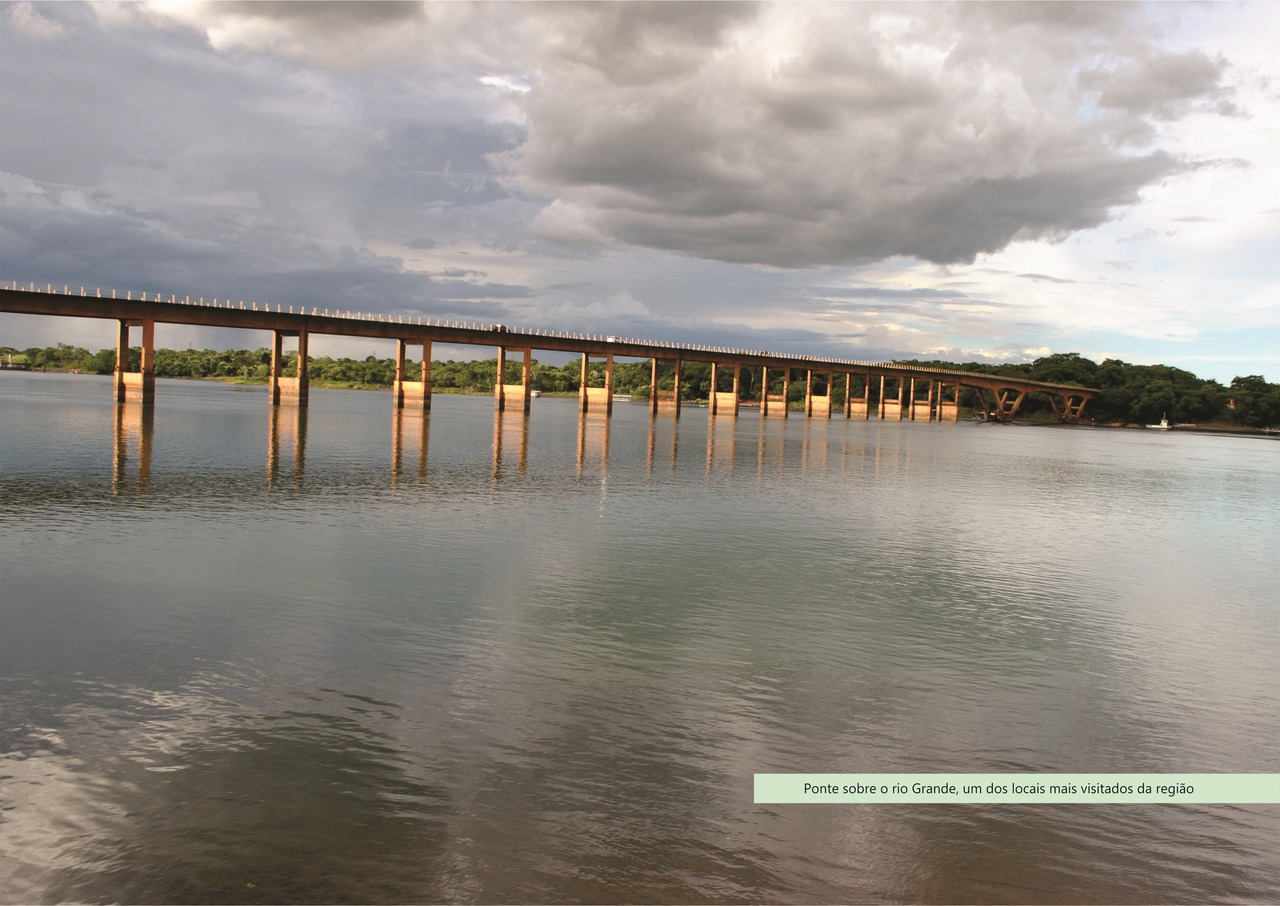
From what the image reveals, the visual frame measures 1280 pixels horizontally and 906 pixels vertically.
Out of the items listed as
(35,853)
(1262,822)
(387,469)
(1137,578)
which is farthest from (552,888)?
(387,469)

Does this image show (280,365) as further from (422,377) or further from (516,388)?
(516,388)

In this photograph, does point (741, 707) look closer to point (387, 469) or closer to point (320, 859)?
point (320, 859)

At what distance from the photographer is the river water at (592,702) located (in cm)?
913

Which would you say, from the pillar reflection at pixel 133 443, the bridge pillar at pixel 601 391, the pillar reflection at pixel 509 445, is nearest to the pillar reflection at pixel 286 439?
the pillar reflection at pixel 133 443

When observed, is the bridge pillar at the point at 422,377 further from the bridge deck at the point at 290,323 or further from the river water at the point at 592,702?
the river water at the point at 592,702

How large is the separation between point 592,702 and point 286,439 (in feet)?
197

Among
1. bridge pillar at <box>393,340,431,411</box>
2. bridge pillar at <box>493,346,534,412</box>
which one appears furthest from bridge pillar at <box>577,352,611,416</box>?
bridge pillar at <box>393,340,431,411</box>

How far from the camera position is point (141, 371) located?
Answer: 105 m

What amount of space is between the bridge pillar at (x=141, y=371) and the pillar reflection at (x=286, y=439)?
13.7 metres

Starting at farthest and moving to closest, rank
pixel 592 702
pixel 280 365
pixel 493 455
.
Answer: pixel 280 365 → pixel 493 455 → pixel 592 702

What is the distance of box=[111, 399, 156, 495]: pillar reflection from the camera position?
3919cm

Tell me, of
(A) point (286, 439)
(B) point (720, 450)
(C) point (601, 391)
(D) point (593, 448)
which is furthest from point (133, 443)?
(C) point (601, 391)

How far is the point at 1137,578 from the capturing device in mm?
27125

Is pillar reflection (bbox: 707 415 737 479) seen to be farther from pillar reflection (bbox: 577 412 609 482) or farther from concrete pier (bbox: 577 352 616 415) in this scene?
concrete pier (bbox: 577 352 616 415)
